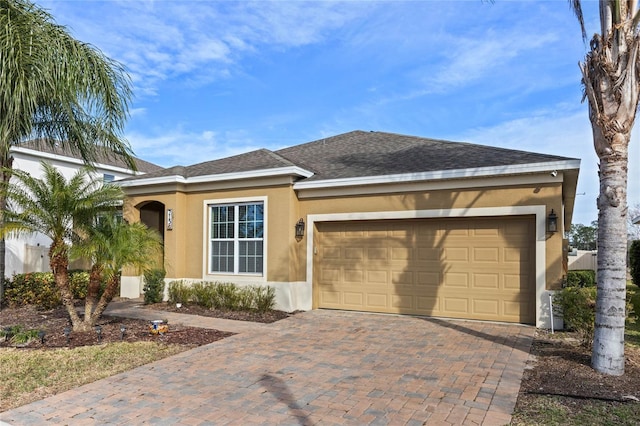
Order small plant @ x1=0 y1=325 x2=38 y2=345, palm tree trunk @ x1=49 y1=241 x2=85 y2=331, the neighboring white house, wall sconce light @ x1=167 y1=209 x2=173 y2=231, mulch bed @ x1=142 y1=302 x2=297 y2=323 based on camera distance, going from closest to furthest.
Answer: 1. small plant @ x1=0 y1=325 x2=38 y2=345
2. palm tree trunk @ x1=49 y1=241 x2=85 y2=331
3. mulch bed @ x1=142 y1=302 x2=297 y2=323
4. wall sconce light @ x1=167 y1=209 x2=173 y2=231
5. the neighboring white house

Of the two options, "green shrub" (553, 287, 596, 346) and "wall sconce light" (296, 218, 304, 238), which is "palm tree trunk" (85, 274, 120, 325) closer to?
"wall sconce light" (296, 218, 304, 238)

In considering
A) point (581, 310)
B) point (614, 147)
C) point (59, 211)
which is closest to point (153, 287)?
point (59, 211)

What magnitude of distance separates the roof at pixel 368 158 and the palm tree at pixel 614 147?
2920mm

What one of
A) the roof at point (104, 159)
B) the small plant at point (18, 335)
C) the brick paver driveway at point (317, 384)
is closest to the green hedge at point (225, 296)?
the brick paver driveway at point (317, 384)

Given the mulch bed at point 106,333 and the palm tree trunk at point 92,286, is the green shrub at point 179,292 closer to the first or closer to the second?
the mulch bed at point 106,333

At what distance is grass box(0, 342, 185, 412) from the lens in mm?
5246

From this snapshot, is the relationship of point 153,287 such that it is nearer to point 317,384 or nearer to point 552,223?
point 317,384

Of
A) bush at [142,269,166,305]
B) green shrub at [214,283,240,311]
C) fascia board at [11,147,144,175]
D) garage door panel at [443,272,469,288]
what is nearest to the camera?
garage door panel at [443,272,469,288]

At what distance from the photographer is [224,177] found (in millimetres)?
11750

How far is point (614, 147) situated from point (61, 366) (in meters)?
8.36

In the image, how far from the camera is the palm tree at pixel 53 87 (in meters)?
8.27

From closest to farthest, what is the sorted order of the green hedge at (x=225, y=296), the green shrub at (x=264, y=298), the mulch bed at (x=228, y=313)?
the mulch bed at (x=228, y=313), the green shrub at (x=264, y=298), the green hedge at (x=225, y=296)

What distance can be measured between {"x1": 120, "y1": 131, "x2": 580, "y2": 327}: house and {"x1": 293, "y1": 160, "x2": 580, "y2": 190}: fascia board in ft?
0.08

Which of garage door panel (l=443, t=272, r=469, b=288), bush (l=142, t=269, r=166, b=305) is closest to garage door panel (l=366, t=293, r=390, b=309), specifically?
garage door panel (l=443, t=272, r=469, b=288)
